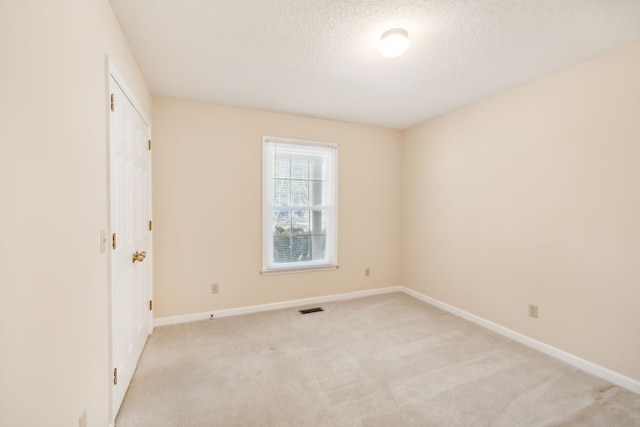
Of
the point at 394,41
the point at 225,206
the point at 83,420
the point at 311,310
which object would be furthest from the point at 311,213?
the point at 83,420

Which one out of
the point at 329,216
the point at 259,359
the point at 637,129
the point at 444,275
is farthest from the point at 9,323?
the point at 444,275

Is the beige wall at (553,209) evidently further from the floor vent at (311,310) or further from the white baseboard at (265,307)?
the floor vent at (311,310)

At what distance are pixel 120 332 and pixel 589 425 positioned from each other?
2.96 m

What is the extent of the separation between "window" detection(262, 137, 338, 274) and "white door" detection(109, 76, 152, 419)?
1.27 m

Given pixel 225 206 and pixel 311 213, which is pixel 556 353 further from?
pixel 225 206

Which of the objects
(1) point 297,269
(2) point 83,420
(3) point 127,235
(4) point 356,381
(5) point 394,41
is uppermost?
(5) point 394,41

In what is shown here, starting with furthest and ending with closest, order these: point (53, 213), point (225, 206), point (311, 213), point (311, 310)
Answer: point (311, 213) < point (311, 310) < point (225, 206) < point (53, 213)

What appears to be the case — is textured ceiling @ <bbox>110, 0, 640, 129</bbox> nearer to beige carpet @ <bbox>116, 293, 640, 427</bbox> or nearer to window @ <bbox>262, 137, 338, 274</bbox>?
window @ <bbox>262, 137, 338, 274</bbox>

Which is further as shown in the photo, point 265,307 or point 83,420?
point 265,307

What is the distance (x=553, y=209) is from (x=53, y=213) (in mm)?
3335

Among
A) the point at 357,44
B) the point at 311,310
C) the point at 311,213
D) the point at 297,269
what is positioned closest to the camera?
the point at 357,44

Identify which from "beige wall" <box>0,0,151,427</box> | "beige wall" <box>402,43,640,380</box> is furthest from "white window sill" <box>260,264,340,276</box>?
"beige wall" <box>0,0,151,427</box>

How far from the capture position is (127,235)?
196 centimetres

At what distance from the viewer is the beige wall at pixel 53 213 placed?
0.79 m
